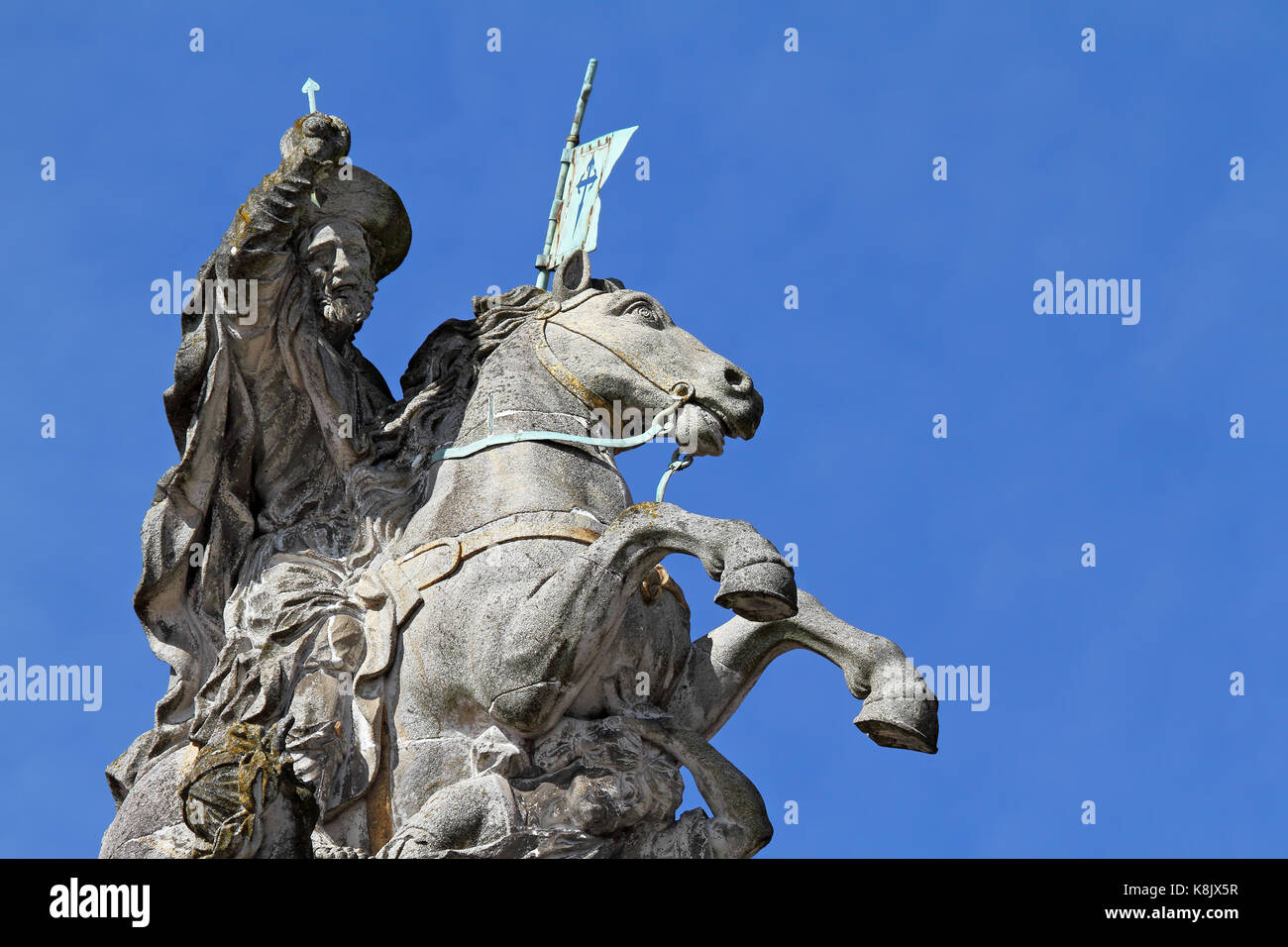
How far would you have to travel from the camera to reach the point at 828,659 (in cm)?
1612

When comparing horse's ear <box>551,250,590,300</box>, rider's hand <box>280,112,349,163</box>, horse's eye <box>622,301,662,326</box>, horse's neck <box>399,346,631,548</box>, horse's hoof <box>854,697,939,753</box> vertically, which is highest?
rider's hand <box>280,112,349,163</box>

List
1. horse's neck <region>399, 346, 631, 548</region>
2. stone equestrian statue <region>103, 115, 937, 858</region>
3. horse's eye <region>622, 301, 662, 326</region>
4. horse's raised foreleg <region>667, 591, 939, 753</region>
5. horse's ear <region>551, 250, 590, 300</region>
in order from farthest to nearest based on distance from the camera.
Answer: horse's ear <region>551, 250, 590, 300</region> < horse's eye <region>622, 301, 662, 326</region> < horse's neck <region>399, 346, 631, 548</region> < horse's raised foreleg <region>667, 591, 939, 753</region> < stone equestrian statue <region>103, 115, 937, 858</region>

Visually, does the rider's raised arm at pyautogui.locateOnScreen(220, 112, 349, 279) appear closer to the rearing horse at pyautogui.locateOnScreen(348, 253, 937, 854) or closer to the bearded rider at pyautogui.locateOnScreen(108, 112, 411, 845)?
the bearded rider at pyautogui.locateOnScreen(108, 112, 411, 845)

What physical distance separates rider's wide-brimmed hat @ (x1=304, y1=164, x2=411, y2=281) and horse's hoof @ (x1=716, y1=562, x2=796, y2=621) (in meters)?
3.40

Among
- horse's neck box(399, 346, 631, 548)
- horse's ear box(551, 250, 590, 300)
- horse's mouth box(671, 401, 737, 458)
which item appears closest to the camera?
horse's neck box(399, 346, 631, 548)

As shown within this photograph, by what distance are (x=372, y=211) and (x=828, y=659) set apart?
147 inches

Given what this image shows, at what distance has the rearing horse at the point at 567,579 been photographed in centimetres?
1548

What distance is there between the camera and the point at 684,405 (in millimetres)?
16750

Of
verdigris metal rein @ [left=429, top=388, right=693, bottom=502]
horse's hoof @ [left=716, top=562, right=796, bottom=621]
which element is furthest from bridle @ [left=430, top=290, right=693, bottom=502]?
horse's hoof @ [left=716, top=562, right=796, bottom=621]

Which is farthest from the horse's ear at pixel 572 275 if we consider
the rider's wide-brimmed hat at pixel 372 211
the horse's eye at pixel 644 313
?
the rider's wide-brimmed hat at pixel 372 211

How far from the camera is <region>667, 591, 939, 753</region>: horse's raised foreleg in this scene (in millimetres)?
15625

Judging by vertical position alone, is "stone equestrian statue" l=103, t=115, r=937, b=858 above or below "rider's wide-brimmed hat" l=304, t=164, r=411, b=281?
below
